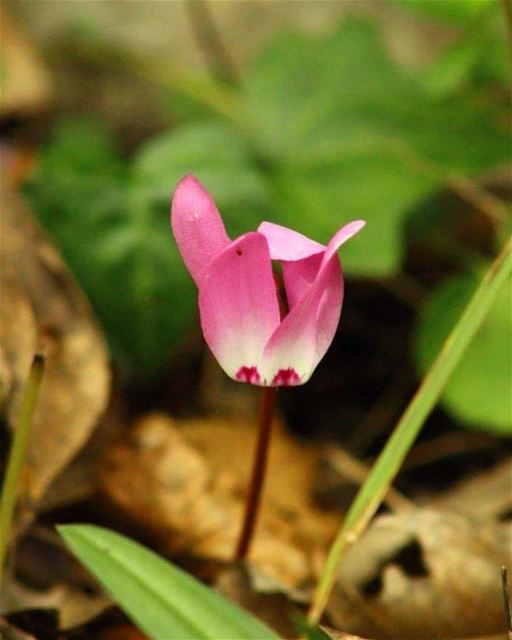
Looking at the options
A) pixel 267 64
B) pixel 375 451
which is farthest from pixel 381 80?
pixel 375 451

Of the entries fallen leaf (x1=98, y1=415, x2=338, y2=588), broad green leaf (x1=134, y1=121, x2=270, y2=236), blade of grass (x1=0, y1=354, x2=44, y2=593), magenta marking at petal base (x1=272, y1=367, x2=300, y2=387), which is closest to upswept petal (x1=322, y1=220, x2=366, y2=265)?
magenta marking at petal base (x1=272, y1=367, x2=300, y2=387)

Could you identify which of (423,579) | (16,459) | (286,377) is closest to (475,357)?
(423,579)

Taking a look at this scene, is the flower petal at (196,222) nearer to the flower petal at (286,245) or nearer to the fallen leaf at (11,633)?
the flower petal at (286,245)

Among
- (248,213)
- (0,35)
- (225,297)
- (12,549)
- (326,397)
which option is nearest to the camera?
(225,297)

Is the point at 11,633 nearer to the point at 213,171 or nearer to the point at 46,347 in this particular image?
the point at 46,347

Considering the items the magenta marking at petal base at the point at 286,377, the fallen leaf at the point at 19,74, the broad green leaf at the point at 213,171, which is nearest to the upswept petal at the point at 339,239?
the magenta marking at petal base at the point at 286,377

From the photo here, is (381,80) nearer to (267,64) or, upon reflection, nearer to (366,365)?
(267,64)
